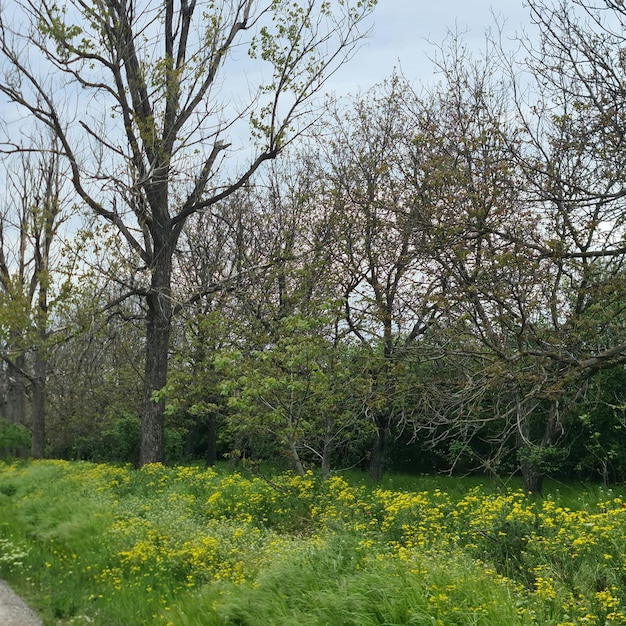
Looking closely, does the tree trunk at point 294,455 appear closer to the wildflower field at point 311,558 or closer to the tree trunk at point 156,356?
the wildflower field at point 311,558

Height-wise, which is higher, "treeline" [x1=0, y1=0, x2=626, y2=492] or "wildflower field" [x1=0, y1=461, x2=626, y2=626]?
"treeline" [x1=0, y1=0, x2=626, y2=492]

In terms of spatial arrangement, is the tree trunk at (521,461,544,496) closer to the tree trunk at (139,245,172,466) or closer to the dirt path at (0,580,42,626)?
the dirt path at (0,580,42,626)

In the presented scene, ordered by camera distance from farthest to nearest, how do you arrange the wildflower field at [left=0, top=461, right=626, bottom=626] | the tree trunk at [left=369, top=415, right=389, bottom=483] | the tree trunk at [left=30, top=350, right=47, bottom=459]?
the tree trunk at [left=30, top=350, right=47, bottom=459] → the tree trunk at [left=369, top=415, right=389, bottom=483] → the wildflower field at [left=0, top=461, right=626, bottom=626]

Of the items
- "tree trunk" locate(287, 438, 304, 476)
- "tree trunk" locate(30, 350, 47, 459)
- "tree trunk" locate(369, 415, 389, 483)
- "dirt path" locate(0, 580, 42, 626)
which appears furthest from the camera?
"tree trunk" locate(30, 350, 47, 459)

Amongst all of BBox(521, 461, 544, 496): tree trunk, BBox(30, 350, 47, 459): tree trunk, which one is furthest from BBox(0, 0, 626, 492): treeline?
BBox(30, 350, 47, 459): tree trunk

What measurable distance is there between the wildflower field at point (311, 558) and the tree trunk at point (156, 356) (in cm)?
440

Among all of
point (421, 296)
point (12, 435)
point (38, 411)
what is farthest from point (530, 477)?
point (12, 435)

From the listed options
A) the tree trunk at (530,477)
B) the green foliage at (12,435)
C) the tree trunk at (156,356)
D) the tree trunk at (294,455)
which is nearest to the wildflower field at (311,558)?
the tree trunk at (294,455)

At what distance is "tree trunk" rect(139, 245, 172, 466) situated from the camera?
49.1ft

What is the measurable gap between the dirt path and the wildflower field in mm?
156

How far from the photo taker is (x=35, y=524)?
33.2 ft

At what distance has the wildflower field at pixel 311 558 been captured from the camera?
4.34m

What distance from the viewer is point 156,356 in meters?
15.1

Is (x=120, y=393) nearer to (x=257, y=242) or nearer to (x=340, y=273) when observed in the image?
(x=257, y=242)
